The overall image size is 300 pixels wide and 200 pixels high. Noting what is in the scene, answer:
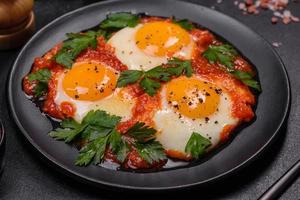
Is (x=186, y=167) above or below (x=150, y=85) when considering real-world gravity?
below

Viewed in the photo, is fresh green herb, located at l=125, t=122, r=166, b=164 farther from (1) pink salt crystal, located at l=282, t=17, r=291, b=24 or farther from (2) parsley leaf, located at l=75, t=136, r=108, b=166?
(1) pink salt crystal, located at l=282, t=17, r=291, b=24

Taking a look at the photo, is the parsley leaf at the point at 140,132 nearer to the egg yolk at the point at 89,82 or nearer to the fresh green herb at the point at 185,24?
the egg yolk at the point at 89,82

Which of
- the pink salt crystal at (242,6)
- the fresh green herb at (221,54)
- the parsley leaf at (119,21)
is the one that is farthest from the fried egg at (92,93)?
the pink salt crystal at (242,6)

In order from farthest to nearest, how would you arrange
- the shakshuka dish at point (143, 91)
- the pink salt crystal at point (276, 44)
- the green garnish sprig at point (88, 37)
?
the pink salt crystal at point (276, 44)
the green garnish sprig at point (88, 37)
the shakshuka dish at point (143, 91)

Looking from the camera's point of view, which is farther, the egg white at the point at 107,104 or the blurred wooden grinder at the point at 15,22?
the blurred wooden grinder at the point at 15,22

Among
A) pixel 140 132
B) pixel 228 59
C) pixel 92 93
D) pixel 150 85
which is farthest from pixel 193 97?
pixel 92 93

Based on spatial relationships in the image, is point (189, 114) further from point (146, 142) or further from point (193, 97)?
point (146, 142)

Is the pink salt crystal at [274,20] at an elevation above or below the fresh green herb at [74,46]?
below
